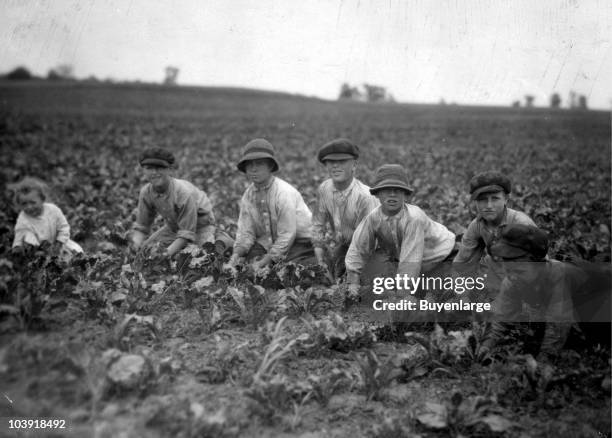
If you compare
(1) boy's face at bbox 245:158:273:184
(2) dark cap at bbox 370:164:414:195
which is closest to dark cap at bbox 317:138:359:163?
(1) boy's face at bbox 245:158:273:184

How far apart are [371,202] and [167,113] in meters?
26.5

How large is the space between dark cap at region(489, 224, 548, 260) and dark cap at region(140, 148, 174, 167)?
3.56 m

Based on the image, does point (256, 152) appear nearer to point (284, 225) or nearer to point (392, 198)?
point (284, 225)

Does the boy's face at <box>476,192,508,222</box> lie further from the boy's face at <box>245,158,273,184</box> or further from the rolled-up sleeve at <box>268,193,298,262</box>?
the boy's face at <box>245,158,273,184</box>

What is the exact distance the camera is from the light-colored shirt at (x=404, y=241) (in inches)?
164

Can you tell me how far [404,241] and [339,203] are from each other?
113 centimetres

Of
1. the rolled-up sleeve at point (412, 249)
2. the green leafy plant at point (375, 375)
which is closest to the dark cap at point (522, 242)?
the rolled-up sleeve at point (412, 249)

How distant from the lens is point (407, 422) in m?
2.79

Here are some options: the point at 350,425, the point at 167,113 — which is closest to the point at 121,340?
the point at 350,425

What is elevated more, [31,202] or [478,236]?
[31,202]

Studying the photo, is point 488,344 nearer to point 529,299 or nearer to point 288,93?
point 529,299

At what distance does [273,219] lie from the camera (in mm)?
5262

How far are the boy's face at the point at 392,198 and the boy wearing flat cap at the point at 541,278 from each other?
3.20 ft

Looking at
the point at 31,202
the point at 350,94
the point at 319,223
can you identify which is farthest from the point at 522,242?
the point at 350,94
